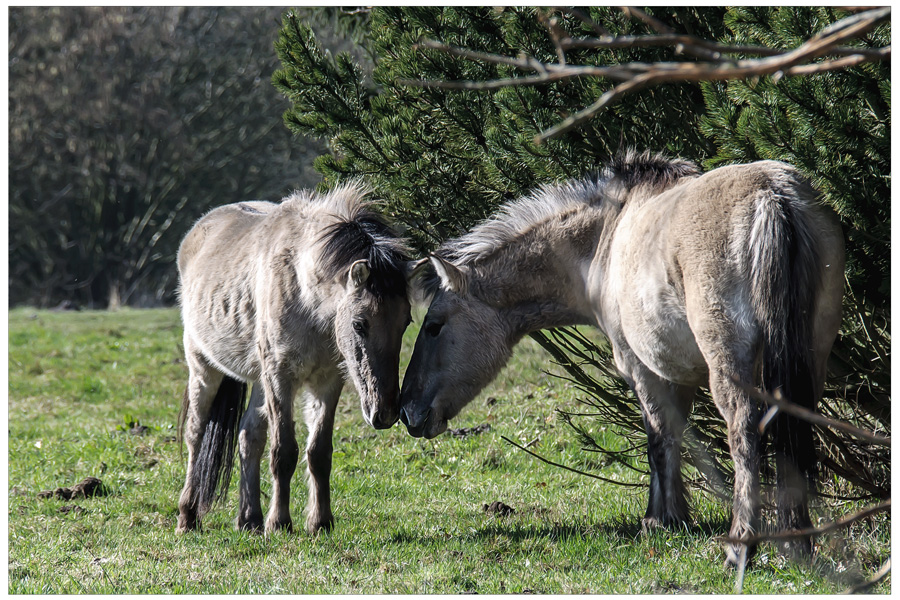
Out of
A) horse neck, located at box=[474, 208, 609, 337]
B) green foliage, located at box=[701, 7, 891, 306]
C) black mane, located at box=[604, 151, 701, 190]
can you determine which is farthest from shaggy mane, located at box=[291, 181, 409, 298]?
green foliage, located at box=[701, 7, 891, 306]

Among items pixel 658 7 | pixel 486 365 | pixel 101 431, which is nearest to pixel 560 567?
pixel 486 365

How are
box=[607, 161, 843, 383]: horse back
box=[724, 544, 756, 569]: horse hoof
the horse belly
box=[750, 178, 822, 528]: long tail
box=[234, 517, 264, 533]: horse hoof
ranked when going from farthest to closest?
box=[234, 517, 264, 533]: horse hoof, the horse belly, box=[724, 544, 756, 569]: horse hoof, box=[607, 161, 843, 383]: horse back, box=[750, 178, 822, 528]: long tail

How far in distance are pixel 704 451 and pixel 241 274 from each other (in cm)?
317

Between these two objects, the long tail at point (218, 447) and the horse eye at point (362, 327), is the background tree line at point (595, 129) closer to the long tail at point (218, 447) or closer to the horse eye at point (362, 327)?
the horse eye at point (362, 327)

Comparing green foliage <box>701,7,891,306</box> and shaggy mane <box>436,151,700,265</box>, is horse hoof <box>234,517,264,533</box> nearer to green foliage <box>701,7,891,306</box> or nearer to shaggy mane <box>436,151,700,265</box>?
shaggy mane <box>436,151,700,265</box>

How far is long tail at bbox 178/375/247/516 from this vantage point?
5.78 metres

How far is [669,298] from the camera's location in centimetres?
381

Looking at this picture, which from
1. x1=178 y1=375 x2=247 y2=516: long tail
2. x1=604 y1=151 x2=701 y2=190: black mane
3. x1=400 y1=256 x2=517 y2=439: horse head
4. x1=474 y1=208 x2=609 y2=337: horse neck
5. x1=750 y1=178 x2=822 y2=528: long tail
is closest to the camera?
x1=750 y1=178 x2=822 y2=528: long tail

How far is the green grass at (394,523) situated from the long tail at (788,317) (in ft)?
1.47

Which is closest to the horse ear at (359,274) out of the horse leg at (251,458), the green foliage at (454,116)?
the green foliage at (454,116)

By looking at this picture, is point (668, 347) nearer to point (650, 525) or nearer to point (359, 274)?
point (650, 525)

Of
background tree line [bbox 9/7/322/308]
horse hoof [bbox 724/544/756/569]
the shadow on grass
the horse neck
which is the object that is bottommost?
the shadow on grass

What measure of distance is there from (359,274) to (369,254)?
165mm

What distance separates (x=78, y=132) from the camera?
2203 centimetres
